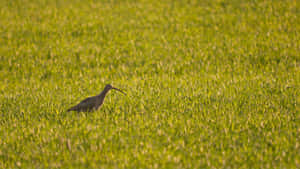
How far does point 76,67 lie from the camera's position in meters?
13.5

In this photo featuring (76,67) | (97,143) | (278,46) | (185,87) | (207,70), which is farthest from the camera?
(278,46)

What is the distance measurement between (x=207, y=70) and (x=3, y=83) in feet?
23.0

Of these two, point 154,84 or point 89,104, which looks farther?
point 154,84

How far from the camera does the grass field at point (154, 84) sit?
22.0 feet

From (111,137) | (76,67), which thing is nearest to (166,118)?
(111,137)

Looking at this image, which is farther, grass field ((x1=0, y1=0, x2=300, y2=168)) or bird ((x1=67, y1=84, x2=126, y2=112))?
bird ((x1=67, y1=84, x2=126, y2=112))

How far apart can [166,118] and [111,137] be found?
1495 mm

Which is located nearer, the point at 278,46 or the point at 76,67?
the point at 76,67

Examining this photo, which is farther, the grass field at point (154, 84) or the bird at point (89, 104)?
the bird at point (89, 104)

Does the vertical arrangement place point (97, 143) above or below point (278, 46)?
below

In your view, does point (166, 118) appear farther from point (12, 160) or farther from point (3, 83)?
point (3, 83)

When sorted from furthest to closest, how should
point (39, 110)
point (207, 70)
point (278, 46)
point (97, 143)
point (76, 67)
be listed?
1. point (278, 46)
2. point (76, 67)
3. point (207, 70)
4. point (39, 110)
5. point (97, 143)

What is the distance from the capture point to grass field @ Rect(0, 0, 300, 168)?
22.0 ft

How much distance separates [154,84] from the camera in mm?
10836
